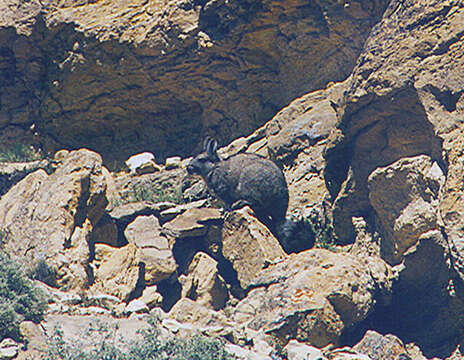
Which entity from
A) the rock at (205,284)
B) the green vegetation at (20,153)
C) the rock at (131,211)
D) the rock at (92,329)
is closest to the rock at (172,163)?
the rock at (131,211)

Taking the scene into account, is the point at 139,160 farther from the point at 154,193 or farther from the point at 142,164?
the point at 154,193

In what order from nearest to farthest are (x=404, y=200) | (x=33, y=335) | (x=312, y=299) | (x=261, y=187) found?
1. (x=33, y=335)
2. (x=312, y=299)
3. (x=404, y=200)
4. (x=261, y=187)

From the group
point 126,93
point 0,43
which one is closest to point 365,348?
point 126,93

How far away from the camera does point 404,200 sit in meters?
8.77

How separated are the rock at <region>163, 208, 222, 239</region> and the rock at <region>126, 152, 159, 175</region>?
2.67m

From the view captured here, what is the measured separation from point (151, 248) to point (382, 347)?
154 inches

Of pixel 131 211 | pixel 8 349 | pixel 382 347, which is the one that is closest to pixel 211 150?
pixel 131 211

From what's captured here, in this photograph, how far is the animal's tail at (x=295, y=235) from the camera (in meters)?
10.1

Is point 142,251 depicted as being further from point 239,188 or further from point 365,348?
→ point 365,348

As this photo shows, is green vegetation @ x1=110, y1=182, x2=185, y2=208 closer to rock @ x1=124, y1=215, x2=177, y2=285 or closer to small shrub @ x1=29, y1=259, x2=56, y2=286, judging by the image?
rock @ x1=124, y1=215, x2=177, y2=285

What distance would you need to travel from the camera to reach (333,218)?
1009 centimetres

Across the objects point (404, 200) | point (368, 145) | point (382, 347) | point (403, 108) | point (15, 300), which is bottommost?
point (382, 347)

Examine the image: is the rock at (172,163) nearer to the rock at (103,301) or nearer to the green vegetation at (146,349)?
the rock at (103,301)

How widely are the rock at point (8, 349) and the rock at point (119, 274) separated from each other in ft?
8.37
